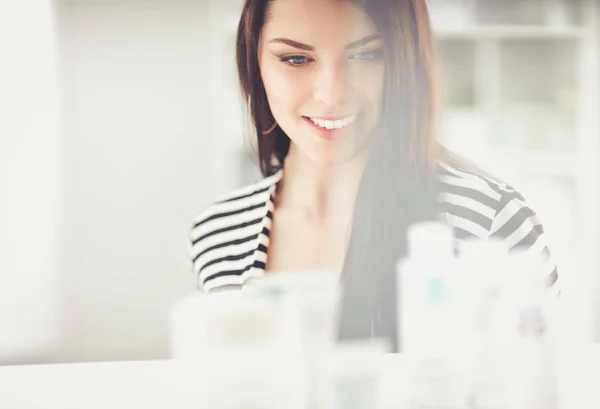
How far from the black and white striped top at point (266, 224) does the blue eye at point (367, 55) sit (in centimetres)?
17

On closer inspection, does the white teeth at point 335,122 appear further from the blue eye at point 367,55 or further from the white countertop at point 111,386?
the white countertop at point 111,386

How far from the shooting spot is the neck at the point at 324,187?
82 cm

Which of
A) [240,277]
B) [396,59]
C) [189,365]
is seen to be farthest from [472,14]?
[189,365]

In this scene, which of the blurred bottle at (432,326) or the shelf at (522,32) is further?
the shelf at (522,32)

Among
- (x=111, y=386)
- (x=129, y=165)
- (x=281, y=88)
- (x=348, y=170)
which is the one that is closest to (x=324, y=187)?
(x=348, y=170)

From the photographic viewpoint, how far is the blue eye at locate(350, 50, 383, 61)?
785 mm

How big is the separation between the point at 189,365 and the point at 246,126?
309mm

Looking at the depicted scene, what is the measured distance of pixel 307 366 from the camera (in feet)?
2.34

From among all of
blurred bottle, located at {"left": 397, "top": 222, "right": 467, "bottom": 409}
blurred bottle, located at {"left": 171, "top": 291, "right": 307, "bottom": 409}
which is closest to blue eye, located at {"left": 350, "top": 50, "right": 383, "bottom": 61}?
blurred bottle, located at {"left": 397, "top": 222, "right": 467, "bottom": 409}

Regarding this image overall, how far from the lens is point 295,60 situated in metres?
0.78

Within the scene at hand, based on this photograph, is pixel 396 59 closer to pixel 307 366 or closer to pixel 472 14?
pixel 472 14

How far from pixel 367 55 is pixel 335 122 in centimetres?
9

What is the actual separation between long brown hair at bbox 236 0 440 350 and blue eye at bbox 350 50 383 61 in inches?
0.5

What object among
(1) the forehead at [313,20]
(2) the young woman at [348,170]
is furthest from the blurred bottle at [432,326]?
(1) the forehead at [313,20]
